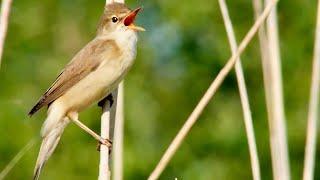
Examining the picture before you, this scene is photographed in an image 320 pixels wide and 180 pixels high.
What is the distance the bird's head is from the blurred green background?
2.46 m

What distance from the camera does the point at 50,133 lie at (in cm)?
489

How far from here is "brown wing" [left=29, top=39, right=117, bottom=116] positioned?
4.96 m

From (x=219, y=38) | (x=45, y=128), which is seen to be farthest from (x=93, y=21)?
(x=45, y=128)

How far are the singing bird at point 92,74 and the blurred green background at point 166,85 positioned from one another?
2406mm

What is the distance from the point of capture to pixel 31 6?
8.70 m

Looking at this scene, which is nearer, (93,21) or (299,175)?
(299,175)

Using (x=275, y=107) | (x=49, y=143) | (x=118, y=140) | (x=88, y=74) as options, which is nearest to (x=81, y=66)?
(x=88, y=74)

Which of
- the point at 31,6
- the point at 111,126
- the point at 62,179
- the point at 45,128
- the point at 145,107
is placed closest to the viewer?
the point at 111,126

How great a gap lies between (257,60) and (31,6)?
194 centimetres

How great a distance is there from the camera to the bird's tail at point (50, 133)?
4773mm

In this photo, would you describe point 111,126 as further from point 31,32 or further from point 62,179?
point 31,32

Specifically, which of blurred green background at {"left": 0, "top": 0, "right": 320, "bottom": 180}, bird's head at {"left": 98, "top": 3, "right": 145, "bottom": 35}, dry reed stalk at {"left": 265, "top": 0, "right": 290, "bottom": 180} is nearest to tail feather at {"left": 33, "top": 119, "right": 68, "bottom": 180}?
bird's head at {"left": 98, "top": 3, "right": 145, "bottom": 35}

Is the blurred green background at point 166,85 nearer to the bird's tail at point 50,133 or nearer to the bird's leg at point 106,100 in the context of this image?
the bird's tail at point 50,133

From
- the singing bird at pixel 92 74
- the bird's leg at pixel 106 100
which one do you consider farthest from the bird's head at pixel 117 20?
the bird's leg at pixel 106 100
